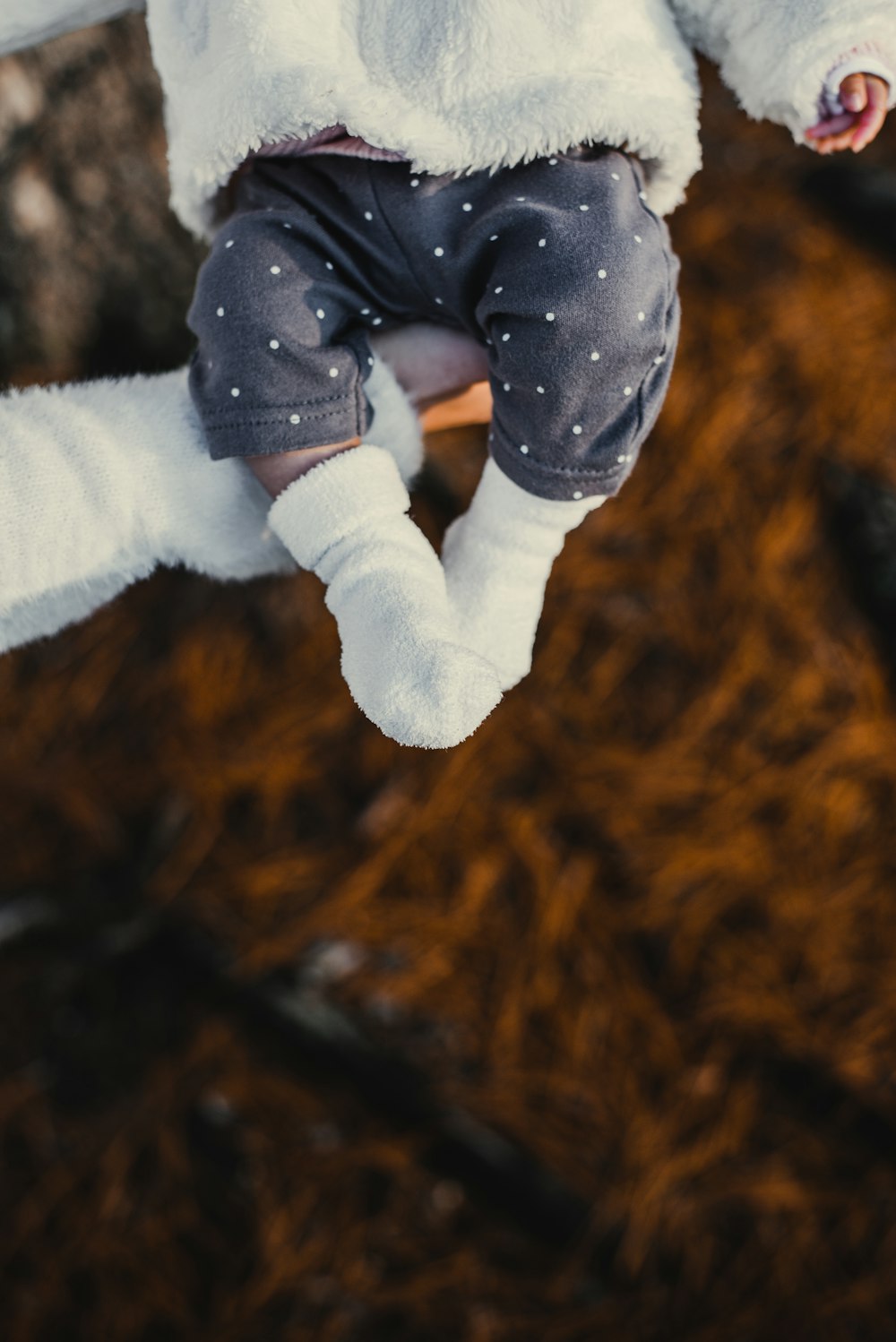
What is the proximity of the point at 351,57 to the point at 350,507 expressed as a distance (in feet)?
1.02

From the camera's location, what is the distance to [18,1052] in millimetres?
1362

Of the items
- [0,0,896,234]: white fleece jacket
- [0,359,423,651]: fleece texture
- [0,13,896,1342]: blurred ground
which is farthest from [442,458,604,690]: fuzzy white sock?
[0,13,896,1342]: blurred ground

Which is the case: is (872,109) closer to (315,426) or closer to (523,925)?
(315,426)

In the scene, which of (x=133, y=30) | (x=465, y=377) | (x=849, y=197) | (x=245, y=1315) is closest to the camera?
(x=465, y=377)

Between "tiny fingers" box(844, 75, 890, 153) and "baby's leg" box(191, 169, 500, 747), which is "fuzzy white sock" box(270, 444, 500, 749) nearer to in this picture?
"baby's leg" box(191, 169, 500, 747)

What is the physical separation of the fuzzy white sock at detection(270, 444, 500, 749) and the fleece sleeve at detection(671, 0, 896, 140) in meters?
0.37

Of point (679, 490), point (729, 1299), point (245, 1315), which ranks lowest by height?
point (245, 1315)

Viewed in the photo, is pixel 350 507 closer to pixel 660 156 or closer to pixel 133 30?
pixel 660 156

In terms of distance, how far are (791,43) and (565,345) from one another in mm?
259

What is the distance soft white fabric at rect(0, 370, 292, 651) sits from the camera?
69 centimetres

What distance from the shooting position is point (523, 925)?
140 cm

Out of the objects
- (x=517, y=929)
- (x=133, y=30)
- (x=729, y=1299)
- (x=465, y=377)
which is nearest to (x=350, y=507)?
(x=465, y=377)

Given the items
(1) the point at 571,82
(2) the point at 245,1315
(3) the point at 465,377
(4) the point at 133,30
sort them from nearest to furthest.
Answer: (1) the point at 571,82, (3) the point at 465,377, (4) the point at 133,30, (2) the point at 245,1315

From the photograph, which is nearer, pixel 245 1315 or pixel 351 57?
pixel 351 57
